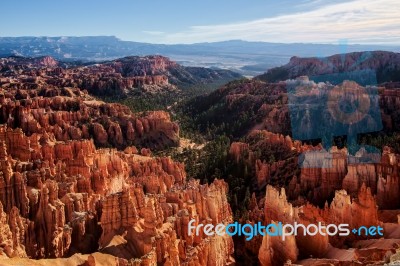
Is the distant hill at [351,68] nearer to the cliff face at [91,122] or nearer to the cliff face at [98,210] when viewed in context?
the cliff face at [91,122]

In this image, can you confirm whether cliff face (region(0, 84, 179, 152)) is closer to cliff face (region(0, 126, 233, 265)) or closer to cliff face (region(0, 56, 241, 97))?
cliff face (region(0, 126, 233, 265))

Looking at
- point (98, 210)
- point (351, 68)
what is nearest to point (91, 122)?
point (98, 210)

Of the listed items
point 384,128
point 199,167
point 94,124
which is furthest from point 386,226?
point 94,124

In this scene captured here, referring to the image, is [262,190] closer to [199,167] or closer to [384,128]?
[199,167]

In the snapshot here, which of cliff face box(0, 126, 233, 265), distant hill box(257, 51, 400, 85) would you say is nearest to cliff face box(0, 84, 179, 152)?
cliff face box(0, 126, 233, 265)

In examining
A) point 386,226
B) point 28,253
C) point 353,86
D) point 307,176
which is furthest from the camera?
point 353,86

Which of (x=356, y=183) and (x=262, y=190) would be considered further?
(x=262, y=190)

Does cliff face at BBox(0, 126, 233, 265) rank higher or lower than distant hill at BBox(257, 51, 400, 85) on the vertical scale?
lower

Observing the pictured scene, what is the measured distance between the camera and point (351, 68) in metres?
114

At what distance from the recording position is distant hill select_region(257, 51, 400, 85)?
102 meters

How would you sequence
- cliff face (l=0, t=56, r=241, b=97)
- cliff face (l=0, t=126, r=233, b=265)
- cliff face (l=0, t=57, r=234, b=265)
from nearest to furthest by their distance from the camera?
cliff face (l=0, t=57, r=234, b=265)
cliff face (l=0, t=126, r=233, b=265)
cliff face (l=0, t=56, r=241, b=97)

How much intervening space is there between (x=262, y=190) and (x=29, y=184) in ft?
66.4

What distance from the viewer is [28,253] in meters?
23.3

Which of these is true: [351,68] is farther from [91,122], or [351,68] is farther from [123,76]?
[123,76]
